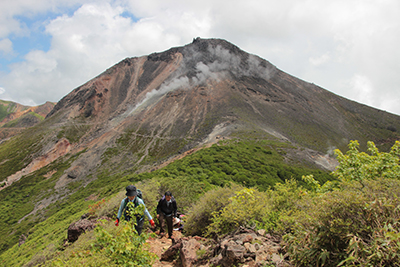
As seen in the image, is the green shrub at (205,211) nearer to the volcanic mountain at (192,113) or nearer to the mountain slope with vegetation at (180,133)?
the mountain slope with vegetation at (180,133)

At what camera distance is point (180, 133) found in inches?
1828

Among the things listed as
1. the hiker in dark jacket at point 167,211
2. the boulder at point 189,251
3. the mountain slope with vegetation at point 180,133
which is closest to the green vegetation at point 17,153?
the mountain slope with vegetation at point 180,133

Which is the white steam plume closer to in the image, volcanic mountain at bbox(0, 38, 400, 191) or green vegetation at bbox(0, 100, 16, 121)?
volcanic mountain at bbox(0, 38, 400, 191)

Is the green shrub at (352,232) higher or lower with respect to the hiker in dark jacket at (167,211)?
higher

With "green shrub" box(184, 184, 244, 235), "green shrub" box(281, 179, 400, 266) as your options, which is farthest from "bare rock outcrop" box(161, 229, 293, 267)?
"green shrub" box(184, 184, 244, 235)

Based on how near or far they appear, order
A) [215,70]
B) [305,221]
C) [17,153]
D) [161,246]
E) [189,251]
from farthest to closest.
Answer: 1. [215,70]
2. [17,153]
3. [161,246]
4. [189,251]
5. [305,221]

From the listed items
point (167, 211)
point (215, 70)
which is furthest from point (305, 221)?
point (215, 70)

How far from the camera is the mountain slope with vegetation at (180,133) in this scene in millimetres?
20297

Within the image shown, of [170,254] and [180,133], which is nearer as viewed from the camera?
[170,254]

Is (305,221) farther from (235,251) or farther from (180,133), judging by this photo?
(180,133)

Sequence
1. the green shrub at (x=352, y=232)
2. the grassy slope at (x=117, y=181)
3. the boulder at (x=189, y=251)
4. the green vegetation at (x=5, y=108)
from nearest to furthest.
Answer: the green shrub at (x=352, y=232)
the boulder at (x=189, y=251)
the grassy slope at (x=117, y=181)
the green vegetation at (x=5, y=108)

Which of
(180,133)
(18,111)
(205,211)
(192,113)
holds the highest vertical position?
(18,111)

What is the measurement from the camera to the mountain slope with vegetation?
20297 millimetres

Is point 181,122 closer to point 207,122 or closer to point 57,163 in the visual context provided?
point 207,122
